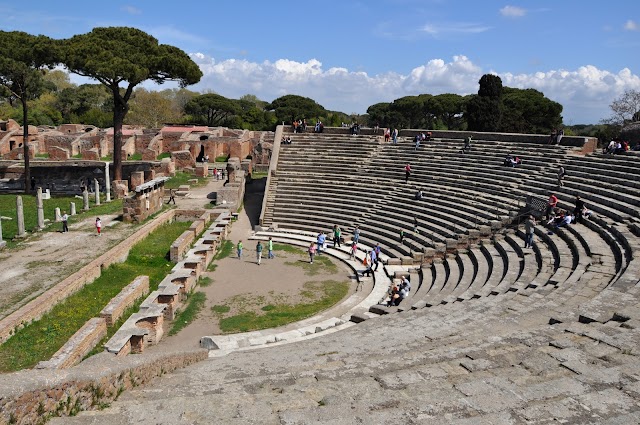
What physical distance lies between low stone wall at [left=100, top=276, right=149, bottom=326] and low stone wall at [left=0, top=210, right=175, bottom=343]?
1.41 meters

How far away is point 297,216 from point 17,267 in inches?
491

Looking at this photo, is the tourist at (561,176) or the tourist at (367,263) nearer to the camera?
the tourist at (367,263)

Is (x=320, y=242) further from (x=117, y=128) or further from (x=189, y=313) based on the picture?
(x=117, y=128)

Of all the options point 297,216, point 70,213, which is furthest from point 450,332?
point 70,213

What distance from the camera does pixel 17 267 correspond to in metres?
15.9

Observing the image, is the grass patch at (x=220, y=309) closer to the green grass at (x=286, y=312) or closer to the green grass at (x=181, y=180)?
the green grass at (x=286, y=312)

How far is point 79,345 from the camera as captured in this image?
34.7 ft

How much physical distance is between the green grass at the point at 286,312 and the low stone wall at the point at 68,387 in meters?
6.73

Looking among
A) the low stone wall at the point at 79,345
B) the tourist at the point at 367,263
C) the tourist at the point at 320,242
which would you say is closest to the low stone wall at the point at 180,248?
the tourist at the point at 320,242

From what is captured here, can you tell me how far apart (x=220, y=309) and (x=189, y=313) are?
91cm

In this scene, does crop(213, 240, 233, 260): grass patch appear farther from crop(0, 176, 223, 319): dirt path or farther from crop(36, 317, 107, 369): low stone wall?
crop(36, 317, 107, 369): low stone wall

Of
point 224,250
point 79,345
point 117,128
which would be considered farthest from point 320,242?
point 117,128

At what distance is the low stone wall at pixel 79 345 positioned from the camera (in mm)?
9633

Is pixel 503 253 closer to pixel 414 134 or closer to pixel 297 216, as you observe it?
pixel 297 216
